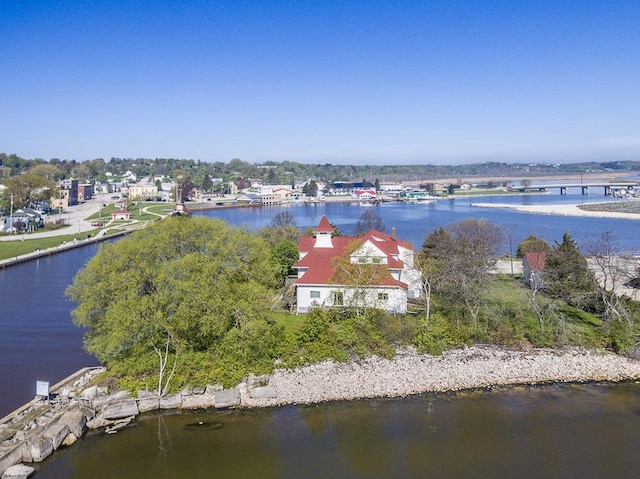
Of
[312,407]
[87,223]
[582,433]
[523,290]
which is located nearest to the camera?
[582,433]

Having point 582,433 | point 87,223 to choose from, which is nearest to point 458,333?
point 582,433

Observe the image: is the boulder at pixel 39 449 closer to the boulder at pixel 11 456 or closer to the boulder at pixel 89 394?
the boulder at pixel 11 456

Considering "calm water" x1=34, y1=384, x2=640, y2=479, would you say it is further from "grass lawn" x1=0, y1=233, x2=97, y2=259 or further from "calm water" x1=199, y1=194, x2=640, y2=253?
"grass lawn" x1=0, y1=233, x2=97, y2=259

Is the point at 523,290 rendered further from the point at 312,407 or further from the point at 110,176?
the point at 110,176

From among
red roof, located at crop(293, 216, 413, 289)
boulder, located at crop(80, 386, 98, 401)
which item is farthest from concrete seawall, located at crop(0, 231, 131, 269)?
boulder, located at crop(80, 386, 98, 401)

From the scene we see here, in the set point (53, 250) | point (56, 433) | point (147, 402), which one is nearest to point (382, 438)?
point (147, 402)

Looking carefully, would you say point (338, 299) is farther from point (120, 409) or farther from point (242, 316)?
point (120, 409)

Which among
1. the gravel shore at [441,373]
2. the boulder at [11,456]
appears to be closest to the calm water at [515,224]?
the gravel shore at [441,373]
